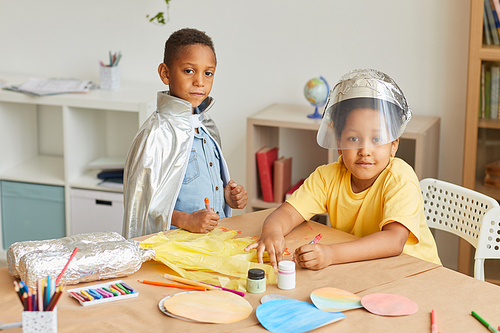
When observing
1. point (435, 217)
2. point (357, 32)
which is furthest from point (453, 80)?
point (435, 217)

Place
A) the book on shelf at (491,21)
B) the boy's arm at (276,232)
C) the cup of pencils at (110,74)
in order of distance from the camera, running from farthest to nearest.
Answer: the cup of pencils at (110,74), the book on shelf at (491,21), the boy's arm at (276,232)

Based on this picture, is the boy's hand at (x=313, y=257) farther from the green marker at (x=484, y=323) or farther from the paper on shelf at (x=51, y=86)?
the paper on shelf at (x=51, y=86)

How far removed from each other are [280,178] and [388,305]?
5.28 ft

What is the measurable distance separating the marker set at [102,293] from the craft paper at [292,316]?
0.94 ft

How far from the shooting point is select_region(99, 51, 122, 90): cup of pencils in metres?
2.95

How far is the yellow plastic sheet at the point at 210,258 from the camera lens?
4.03 feet

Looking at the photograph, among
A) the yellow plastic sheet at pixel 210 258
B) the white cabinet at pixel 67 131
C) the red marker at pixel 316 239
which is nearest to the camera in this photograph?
the yellow plastic sheet at pixel 210 258

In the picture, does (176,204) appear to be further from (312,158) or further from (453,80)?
(453,80)

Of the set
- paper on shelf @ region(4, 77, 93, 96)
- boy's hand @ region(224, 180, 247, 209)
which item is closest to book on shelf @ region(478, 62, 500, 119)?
boy's hand @ region(224, 180, 247, 209)

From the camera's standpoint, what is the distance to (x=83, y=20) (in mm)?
3170

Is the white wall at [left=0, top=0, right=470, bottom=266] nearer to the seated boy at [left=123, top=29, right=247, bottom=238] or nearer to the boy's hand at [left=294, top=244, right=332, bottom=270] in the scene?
the seated boy at [left=123, top=29, right=247, bottom=238]

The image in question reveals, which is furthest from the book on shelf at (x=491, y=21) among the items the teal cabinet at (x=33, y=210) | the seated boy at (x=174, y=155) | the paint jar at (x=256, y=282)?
the teal cabinet at (x=33, y=210)

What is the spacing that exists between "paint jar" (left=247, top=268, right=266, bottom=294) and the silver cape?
0.61 meters

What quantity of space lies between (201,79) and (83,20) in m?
1.71
